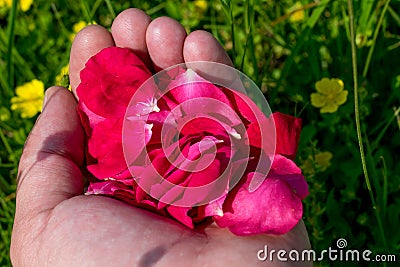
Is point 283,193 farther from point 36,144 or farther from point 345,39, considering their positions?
point 345,39

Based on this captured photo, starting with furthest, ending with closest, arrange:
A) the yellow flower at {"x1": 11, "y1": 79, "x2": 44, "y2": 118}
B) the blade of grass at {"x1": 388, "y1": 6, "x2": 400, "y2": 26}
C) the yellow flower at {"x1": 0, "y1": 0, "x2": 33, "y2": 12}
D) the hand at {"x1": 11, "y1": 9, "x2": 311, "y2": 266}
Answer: the yellow flower at {"x1": 0, "y1": 0, "x2": 33, "y2": 12}, the blade of grass at {"x1": 388, "y1": 6, "x2": 400, "y2": 26}, the yellow flower at {"x1": 11, "y1": 79, "x2": 44, "y2": 118}, the hand at {"x1": 11, "y1": 9, "x2": 311, "y2": 266}

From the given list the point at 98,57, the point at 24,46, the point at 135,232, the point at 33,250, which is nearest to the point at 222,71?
the point at 98,57

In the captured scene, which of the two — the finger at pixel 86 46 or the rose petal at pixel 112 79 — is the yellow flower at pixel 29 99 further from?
the rose petal at pixel 112 79

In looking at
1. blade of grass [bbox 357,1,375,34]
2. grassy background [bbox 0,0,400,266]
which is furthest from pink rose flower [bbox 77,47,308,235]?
blade of grass [bbox 357,1,375,34]

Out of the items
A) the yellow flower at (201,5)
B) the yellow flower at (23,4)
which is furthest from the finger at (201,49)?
the yellow flower at (23,4)

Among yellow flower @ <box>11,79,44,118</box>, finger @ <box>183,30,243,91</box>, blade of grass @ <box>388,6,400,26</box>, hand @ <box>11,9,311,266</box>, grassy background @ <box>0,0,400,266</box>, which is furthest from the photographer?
blade of grass @ <box>388,6,400,26</box>

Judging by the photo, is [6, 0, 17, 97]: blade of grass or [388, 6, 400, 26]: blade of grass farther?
[388, 6, 400, 26]: blade of grass

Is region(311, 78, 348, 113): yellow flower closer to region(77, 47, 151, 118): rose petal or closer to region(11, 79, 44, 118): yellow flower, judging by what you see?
region(77, 47, 151, 118): rose petal
